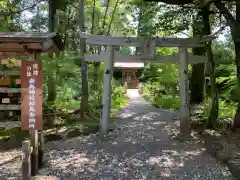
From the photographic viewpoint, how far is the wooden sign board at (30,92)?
243 inches

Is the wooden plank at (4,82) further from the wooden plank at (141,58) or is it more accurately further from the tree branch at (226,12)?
the tree branch at (226,12)

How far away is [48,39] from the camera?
5.91 m

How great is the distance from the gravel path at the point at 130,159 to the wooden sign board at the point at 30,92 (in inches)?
43.4

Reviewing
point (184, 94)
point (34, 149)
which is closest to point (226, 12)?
point (184, 94)

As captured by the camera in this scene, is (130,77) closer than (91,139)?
No

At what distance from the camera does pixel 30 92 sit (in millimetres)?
6176

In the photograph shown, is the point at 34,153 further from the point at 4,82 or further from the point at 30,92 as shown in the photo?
the point at 4,82

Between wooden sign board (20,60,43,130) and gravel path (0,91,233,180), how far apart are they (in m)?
1.10

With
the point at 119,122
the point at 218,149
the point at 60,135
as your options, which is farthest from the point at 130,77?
the point at 218,149

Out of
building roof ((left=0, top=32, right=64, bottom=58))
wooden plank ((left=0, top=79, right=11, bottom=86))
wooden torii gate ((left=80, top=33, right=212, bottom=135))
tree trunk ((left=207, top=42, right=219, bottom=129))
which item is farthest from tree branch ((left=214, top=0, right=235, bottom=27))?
wooden plank ((left=0, top=79, right=11, bottom=86))

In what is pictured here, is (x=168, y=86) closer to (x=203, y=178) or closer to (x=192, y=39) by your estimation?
(x=192, y=39)

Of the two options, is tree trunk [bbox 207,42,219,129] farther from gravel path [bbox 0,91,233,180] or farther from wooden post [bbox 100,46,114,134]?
wooden post [bbox 100,46,114,134]

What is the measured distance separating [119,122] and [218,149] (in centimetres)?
478

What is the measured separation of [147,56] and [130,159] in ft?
9.81
